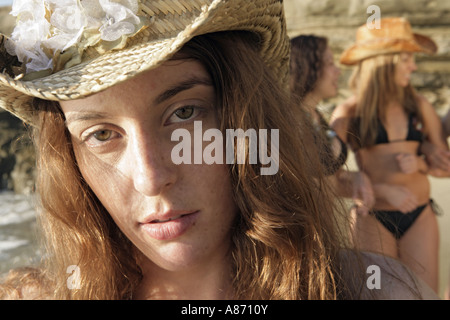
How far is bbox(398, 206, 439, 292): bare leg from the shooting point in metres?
3.15

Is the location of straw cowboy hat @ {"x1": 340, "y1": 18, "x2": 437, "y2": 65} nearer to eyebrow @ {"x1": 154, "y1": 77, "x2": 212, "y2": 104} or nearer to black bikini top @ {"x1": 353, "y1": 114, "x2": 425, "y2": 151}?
black bikini top @ {"x1": 353, "y1": 114, "x2": 425, "y2": 151}

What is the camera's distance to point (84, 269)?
1631 millimetres

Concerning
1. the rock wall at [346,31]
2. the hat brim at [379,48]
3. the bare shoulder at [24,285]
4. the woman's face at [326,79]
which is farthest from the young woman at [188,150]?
the rock wall at [346,31]

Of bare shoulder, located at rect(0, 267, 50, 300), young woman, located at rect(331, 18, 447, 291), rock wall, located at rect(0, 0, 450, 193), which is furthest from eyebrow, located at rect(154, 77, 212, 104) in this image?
rock wall, located at rect(0, 0, 450, 193)

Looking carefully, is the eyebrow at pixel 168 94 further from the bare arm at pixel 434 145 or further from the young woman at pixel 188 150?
the bare arm at pixel 434 145

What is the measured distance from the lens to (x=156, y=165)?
123cm

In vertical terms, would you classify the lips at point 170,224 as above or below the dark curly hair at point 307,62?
below

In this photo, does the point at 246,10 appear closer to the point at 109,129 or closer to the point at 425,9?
the point at 109,129

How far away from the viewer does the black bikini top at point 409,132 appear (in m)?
3.46

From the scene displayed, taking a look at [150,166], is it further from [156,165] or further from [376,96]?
[376,96]

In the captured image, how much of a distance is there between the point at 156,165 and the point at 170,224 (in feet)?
0.57

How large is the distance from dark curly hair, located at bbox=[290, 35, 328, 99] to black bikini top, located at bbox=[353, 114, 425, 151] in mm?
473

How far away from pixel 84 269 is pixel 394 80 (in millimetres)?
2821

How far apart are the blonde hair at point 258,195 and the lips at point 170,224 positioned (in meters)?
0.17
